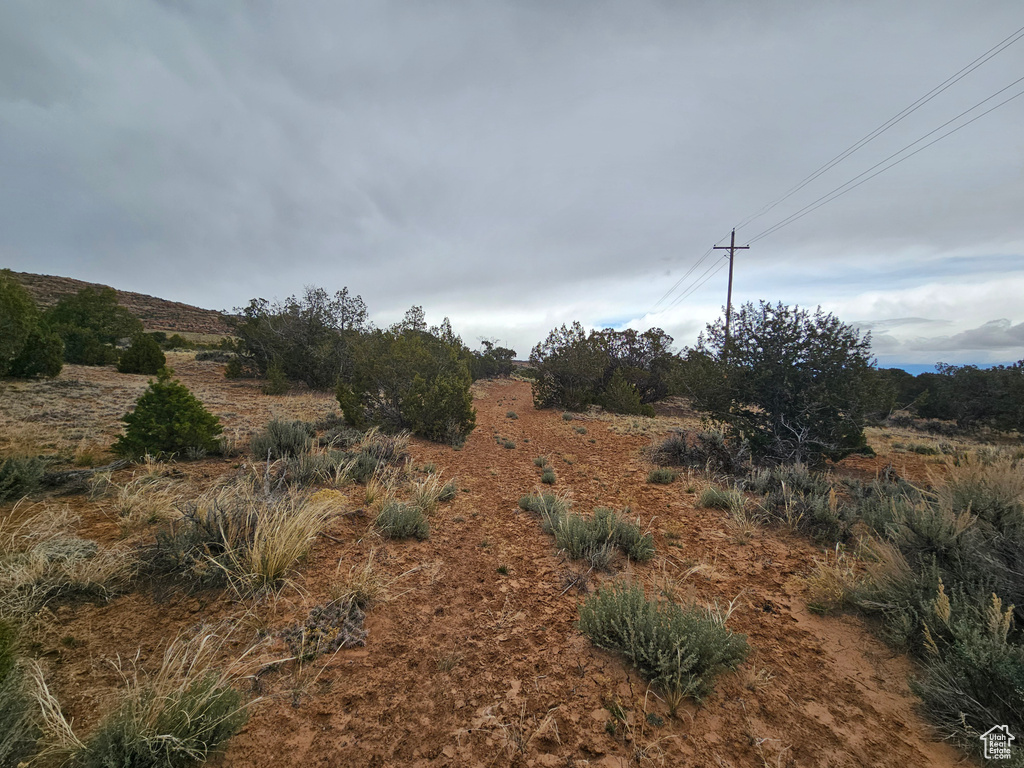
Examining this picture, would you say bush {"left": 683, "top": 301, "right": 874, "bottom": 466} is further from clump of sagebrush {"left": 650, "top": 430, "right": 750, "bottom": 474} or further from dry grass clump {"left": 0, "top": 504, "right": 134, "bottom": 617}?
dry grass clump {"left": 0, "top": 504, "right": 134, "bottom": 617}

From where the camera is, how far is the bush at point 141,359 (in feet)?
57.9

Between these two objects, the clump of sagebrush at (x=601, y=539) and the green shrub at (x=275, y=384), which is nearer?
the clump of sagebrush at (x=601, y=539)

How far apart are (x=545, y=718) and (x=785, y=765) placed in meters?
1.25

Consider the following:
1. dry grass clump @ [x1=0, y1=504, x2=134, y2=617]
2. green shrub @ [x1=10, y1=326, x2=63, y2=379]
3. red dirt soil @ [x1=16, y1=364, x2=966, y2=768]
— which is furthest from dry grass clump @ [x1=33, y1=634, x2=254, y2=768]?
green shrub @ [x1=10, y1=326, x2=63, y2=379]

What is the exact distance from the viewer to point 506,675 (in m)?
2.55

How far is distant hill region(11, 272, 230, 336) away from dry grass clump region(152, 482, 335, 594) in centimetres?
4496

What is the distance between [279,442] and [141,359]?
17.4m

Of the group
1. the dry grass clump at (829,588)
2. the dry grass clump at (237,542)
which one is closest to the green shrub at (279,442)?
the dry grass clump at (237,542)

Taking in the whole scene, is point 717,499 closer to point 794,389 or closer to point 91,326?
point 794,389

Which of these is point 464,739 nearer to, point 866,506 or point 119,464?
point 866,506

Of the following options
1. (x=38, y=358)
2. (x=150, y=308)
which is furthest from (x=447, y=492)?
(x=150, y=308)

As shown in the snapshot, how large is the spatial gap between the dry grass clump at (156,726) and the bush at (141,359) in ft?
69.9

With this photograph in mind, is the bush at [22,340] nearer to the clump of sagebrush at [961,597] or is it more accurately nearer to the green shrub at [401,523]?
the green shrub at [401,523]

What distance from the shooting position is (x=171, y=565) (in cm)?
313
